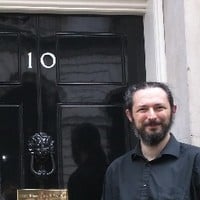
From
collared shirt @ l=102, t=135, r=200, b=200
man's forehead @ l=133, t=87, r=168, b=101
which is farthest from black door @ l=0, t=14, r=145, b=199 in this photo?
man's forehead @ l=133, t=87, r=168, b=101

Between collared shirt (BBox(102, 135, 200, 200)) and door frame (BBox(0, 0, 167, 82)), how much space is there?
143 centimetres

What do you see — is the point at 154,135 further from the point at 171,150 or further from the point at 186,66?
the point at 186,66

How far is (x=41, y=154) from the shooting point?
448 cm

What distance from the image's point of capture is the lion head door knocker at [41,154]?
4492 millimetres

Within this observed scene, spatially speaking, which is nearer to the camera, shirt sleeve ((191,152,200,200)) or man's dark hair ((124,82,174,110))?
shirt sleeve ((191,152,200,200))

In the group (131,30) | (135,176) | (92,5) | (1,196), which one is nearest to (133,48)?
(131,30)

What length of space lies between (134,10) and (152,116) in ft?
6.19

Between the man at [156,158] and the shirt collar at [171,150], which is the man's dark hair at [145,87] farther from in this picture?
the shirt collar at [171,150]

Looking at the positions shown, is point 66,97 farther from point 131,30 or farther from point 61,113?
point 131,30

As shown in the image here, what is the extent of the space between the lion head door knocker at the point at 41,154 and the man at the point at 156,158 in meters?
1.35

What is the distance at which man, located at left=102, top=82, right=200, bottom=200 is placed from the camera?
9.93 ft

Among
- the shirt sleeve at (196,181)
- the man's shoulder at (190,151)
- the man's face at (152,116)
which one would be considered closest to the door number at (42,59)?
the man's face at (152,116)

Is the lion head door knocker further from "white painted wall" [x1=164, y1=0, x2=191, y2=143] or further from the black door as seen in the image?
"white painted wall" [x1=164, y1=0, x2=191, y2=143]

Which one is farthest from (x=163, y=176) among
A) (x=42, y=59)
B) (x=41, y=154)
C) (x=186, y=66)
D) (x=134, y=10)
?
(x=134, y=10)
